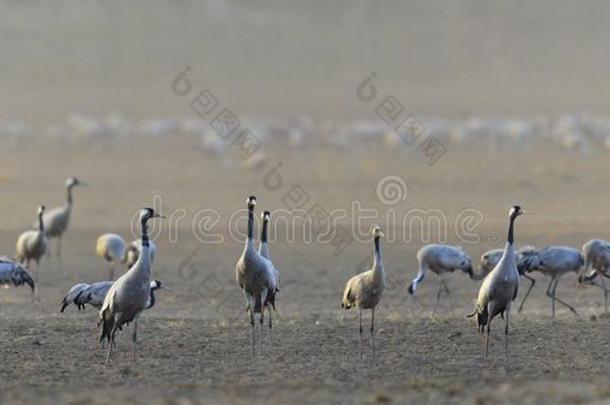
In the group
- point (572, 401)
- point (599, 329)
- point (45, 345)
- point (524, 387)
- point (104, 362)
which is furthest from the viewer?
point (599, 329)

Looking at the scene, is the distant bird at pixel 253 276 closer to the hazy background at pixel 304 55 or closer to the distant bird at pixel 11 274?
the distant bird at pixel 11 274

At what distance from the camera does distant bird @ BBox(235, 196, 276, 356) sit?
13164 mm

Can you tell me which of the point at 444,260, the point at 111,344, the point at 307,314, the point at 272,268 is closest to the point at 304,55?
the point at 444,260

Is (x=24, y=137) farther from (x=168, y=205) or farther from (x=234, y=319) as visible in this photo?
(x=234, y=319)

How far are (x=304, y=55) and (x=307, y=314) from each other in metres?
53.4

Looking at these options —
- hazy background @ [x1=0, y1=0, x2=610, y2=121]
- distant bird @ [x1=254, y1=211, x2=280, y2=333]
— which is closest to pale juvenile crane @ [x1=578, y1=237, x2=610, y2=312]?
distant bird @ [x1=254, y1=211, x2=280, y2=333]

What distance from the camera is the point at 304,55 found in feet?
225

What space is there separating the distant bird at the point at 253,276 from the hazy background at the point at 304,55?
3881 cm

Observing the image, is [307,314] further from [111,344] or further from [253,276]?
[111,344]

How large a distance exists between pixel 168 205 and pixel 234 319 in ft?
41.5

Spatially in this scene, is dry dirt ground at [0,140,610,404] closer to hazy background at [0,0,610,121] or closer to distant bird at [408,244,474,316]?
distant bird at [408,244,474,316]

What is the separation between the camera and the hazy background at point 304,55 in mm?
56906

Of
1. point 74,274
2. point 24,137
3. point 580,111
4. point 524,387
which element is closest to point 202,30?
point 580,111

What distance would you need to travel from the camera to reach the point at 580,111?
54.2 m
